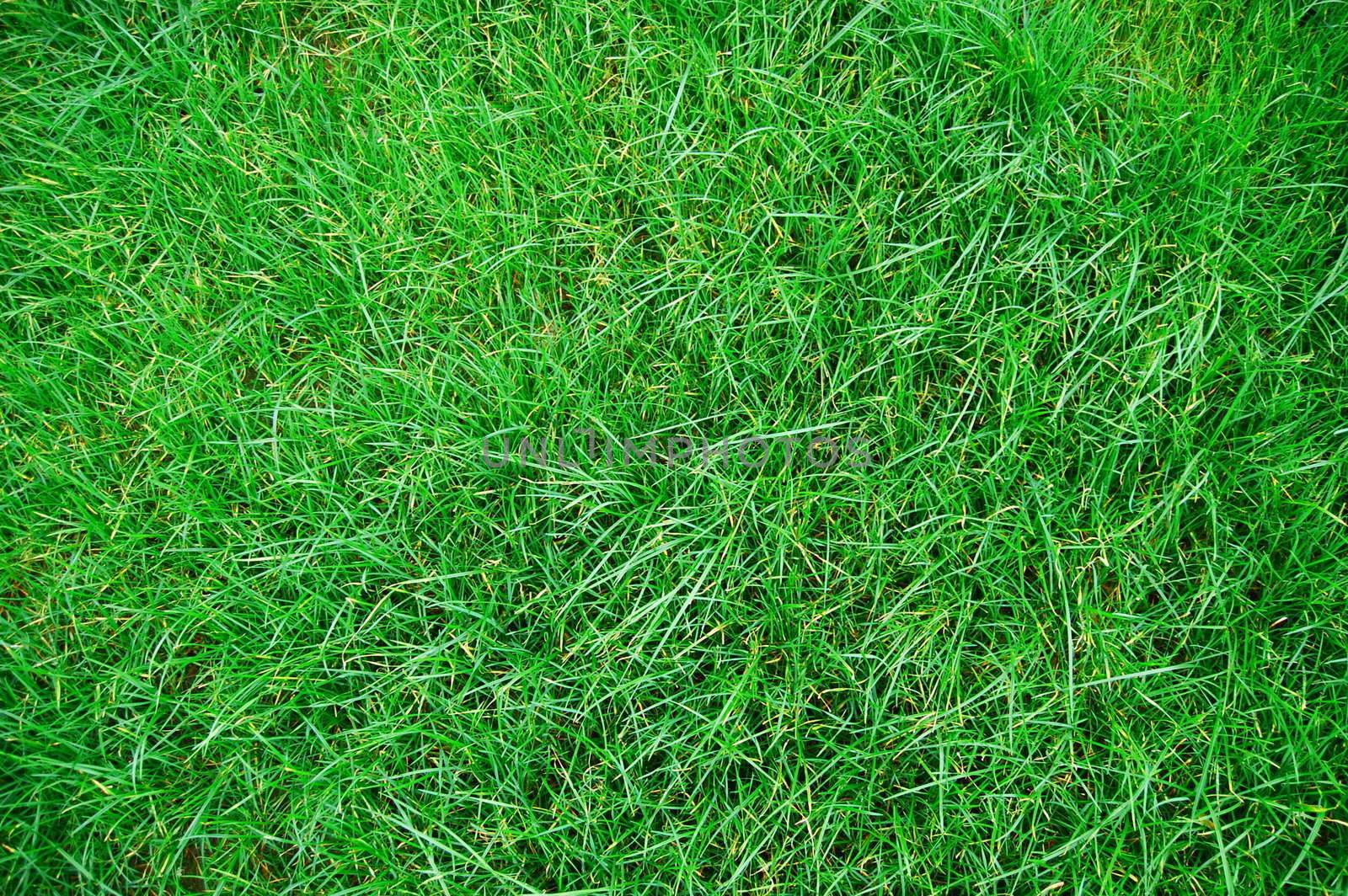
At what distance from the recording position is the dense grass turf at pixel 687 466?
1.77 meters

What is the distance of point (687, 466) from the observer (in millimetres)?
1925

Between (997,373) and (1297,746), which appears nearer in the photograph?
(1297,746)

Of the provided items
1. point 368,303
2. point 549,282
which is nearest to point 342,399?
point 368,303

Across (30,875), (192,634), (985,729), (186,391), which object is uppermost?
(186,391)

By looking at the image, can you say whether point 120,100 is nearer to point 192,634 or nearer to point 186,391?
point 186,391

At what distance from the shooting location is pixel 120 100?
2.33m

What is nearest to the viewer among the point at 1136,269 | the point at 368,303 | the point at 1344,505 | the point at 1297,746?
the point at 1297,746

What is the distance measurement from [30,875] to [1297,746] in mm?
2591

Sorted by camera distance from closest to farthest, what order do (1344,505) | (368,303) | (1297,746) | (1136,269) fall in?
(1297,746) < (1344,505) < (1136,269) < (368,303)

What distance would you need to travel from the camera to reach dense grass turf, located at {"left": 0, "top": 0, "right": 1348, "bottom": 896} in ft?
5.79

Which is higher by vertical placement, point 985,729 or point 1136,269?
point 1136,269

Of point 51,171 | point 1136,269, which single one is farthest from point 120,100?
point 1136,269

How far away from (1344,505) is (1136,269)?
0.65 meters

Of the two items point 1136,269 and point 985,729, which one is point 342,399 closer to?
point 985,729
